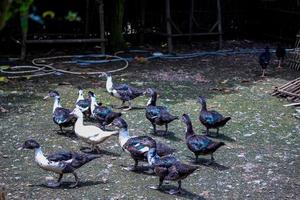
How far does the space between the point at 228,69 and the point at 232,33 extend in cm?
579

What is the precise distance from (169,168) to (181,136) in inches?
93.1

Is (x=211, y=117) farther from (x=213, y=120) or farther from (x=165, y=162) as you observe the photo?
(x=165, y=162)

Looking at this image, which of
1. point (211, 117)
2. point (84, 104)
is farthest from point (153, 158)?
A: point (84, 104)

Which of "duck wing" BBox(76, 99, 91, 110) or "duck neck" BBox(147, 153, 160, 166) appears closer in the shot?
"duck neck" BBox(147, 153, 160, 166)

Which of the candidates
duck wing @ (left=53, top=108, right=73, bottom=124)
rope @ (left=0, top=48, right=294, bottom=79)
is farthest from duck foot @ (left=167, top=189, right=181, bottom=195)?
rope @ (left=0, top=48, right=294, bottom=79)

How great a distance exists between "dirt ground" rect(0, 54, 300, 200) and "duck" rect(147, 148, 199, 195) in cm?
23

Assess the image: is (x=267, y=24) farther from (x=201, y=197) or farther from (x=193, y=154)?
(x=201, y=197)

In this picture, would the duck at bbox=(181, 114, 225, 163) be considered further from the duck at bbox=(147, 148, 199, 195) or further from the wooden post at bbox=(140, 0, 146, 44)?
the wooden post at bbox=(140, 0, 146, 44)

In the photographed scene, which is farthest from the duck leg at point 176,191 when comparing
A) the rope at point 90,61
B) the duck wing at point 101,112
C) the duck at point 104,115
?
the rope at point 90,61

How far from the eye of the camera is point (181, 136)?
337 inches

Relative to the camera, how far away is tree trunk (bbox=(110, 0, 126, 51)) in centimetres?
1606

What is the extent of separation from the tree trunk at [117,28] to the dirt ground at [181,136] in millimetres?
2236

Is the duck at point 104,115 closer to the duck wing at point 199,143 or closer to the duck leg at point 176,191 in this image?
the duck wing at point 199,143

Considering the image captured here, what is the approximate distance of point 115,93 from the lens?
33.0ft
